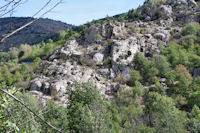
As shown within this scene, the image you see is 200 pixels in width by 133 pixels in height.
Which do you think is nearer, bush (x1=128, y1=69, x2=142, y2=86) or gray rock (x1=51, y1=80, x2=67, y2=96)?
gray rock (x1=51, y1=80, x2=67, y2=96)

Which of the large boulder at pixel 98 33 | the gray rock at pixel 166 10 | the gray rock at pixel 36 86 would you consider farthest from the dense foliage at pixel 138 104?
the gray rock at pixel 166 10

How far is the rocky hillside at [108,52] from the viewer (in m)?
37.8

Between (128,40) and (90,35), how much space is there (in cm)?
1328

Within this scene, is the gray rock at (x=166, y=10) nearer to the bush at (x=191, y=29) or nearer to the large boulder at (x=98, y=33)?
the bush at (x=191, y=29)

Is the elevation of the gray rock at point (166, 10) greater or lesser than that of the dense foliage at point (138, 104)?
greater

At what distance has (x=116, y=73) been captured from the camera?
44.1 meters

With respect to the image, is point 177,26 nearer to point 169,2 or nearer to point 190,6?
point 190,6

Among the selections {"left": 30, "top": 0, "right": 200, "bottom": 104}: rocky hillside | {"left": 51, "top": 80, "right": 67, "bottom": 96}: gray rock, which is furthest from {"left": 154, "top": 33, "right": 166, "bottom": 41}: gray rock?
{"left": 51, "top": 80, "right": 67, "bottom": 96}: gray rock

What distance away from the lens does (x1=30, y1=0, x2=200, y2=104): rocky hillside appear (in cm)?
3781

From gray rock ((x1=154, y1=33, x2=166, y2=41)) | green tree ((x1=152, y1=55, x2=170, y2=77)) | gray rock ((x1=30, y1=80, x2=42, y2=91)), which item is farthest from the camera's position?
gray rock ((x1=154, y1=33, x2=166, y2=41))

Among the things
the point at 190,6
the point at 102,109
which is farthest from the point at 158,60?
the point at 190,6

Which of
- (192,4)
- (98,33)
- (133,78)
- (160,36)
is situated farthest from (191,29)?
(133,78)

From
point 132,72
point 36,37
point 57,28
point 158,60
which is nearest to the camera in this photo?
point 132,72

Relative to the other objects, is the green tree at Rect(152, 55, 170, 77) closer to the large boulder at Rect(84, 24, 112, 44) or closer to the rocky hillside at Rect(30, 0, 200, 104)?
the rocky hillside at Rect(30, 0, 200, 104)
